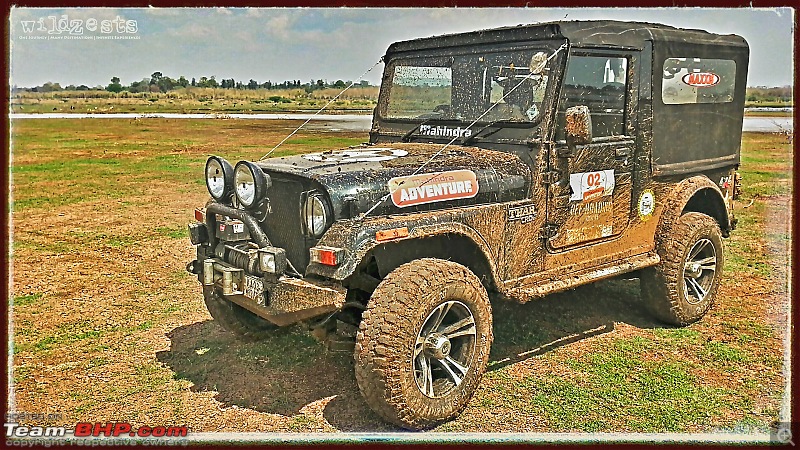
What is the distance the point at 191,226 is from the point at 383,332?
1.75m

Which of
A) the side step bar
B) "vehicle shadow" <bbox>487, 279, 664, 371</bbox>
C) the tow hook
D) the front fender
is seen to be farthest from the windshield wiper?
the tow hook

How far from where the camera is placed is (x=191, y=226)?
511cm

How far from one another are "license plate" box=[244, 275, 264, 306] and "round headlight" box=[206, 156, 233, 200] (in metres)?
0.75

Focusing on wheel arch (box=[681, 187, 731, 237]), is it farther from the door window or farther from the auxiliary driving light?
the auxiliary driving light

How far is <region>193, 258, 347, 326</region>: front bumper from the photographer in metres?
4.27

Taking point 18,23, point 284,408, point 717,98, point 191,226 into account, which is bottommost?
point 284,408

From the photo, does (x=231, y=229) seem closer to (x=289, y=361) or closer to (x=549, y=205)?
(x=289, y=361)

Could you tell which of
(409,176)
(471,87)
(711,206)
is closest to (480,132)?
(471,87)

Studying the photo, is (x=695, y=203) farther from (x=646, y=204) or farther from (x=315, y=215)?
(x=315, y=215)

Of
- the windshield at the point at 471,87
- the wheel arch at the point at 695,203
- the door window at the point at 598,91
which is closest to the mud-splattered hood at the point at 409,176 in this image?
the windshield at the point at 471,87

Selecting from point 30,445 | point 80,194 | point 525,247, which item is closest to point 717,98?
point 525,247

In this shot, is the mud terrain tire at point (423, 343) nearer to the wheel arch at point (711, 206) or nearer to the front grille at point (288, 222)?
the front grille at point (288, 222)

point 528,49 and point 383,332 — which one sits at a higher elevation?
point 528,49

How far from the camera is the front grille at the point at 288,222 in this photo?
4621 millimetres
